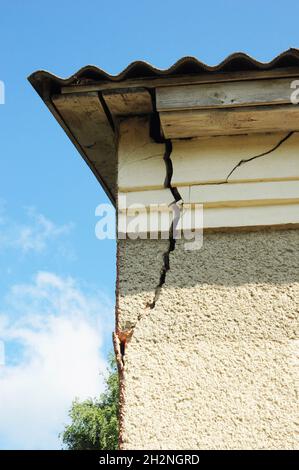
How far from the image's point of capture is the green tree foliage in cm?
1920

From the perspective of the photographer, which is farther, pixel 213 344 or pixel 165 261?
pixel 165 261

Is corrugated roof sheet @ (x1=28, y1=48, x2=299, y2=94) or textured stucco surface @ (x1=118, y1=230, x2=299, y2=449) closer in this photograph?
textured stucco surface @ (x1=118, y1=230, x2=299, y2=449)

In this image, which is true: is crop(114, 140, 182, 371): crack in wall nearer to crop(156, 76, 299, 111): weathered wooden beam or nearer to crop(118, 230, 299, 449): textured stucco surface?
crop(118, 230, 299, 449): textured stucco surface

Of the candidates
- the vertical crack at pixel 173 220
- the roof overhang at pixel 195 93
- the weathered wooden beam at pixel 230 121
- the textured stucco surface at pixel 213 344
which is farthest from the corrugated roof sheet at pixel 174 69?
the textured stucco surface at pixel 213 344

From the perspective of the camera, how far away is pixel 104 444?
18.9 metres

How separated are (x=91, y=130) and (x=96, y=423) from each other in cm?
1737

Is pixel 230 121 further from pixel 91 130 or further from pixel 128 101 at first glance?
pixel 91 130

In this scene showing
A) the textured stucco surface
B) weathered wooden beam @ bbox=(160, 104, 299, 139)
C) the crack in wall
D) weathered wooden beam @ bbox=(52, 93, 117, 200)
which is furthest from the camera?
weathered wooden beam @ bbox=(52, 93, 117, 200)

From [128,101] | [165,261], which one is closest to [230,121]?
[128,101]

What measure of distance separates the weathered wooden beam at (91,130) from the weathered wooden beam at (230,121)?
34cm

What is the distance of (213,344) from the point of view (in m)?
2.70

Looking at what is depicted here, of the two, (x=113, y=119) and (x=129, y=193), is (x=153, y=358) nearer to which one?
(x=129, y=193)

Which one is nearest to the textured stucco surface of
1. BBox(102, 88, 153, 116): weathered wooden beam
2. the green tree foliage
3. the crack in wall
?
the crack in wall
